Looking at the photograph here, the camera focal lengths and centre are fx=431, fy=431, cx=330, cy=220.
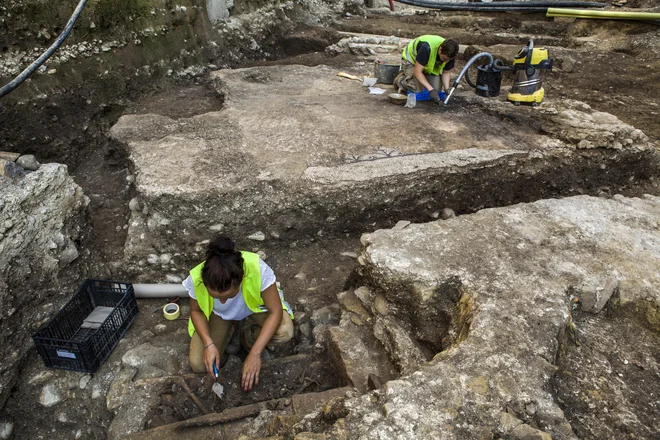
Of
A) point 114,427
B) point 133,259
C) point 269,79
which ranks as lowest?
point 114,427

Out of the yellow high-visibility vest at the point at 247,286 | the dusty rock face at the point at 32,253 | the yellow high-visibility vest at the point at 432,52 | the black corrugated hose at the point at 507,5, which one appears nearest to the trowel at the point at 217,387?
the yellow high-visibility vest at the point at 247,286

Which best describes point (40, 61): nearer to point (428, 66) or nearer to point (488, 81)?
point (428, 66)

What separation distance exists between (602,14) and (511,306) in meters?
8.31

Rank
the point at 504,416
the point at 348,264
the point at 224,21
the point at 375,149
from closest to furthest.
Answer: the point at 504,416, the point at 348,264, the point at 375,149, the point at 224,21

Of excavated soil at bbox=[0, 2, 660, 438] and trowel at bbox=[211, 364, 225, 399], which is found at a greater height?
excavated soil at bbox=[0, 2, 660, 438]

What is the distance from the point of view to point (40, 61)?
3498mm

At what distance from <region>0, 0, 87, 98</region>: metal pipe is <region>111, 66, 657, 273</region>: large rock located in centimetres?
74

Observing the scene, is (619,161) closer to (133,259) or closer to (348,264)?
(348,264)

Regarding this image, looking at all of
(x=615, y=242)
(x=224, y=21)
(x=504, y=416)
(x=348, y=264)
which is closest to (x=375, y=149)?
(x=348, y=264)

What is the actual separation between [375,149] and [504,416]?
244 centimetres

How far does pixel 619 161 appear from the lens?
12.9ft

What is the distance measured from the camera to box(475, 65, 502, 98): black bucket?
4.71 m

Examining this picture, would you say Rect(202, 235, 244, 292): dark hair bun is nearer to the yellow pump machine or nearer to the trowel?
the trowel

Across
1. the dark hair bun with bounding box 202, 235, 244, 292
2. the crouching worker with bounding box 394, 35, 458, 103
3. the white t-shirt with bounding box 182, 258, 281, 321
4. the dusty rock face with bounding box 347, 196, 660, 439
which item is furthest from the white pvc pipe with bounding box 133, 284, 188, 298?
the crouching worker with bounding box 394, 35, 458, 103
